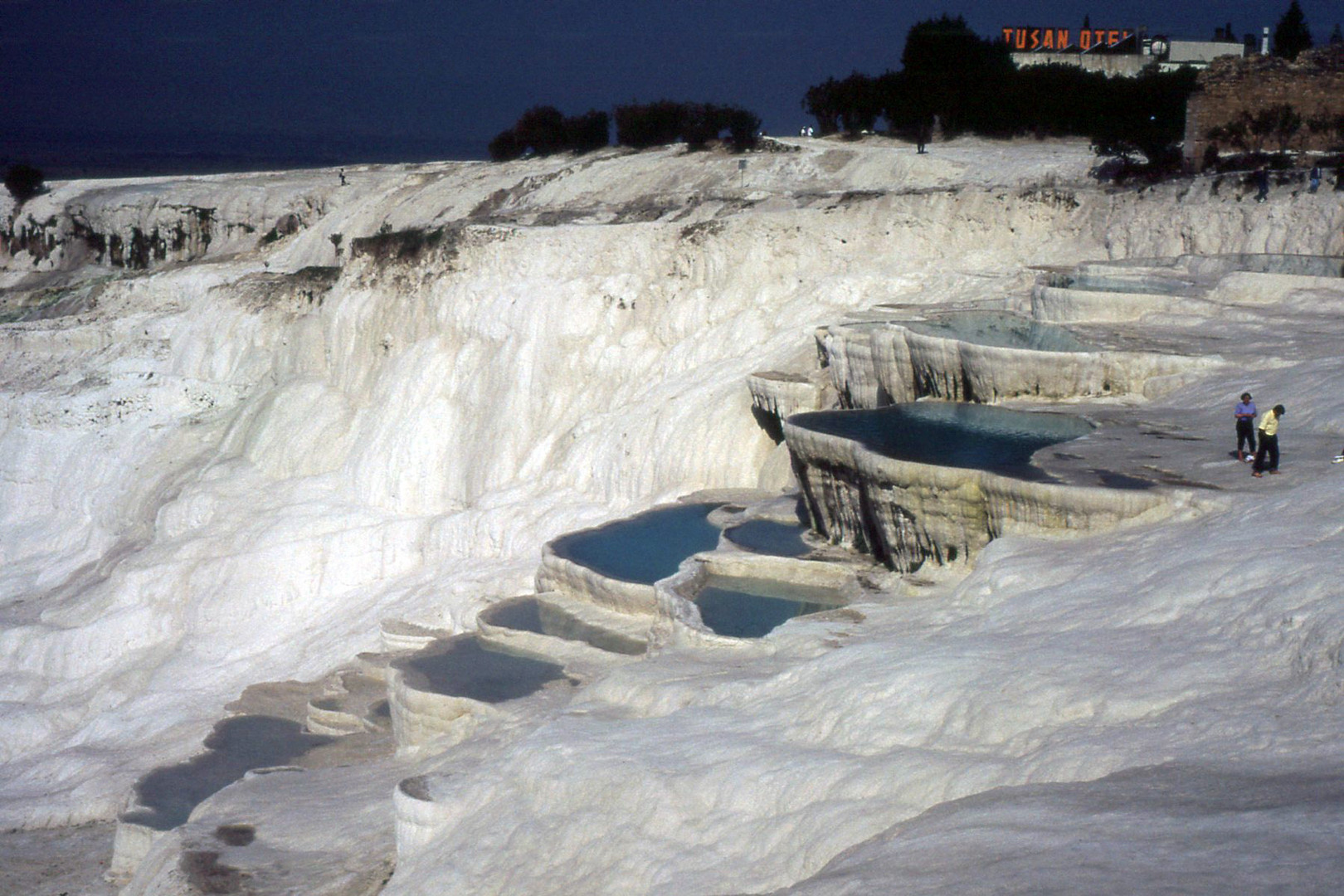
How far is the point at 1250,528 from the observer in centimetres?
653

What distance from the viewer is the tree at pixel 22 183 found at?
112ft

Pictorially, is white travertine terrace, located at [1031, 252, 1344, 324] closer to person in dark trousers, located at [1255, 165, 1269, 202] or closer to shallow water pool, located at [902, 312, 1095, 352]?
shallow water pool, located at [902, 312, 1095, 352]

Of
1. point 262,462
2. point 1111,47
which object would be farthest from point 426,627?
point 1111,47

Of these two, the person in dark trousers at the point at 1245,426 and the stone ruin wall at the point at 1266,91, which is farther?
the stone ruin wall at the point at 1266,91

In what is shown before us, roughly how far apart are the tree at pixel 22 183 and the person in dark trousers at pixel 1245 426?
32.8 metres

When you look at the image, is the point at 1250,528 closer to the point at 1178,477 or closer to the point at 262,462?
the point at 1178,477

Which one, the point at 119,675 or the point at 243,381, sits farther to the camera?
the point at 243,381

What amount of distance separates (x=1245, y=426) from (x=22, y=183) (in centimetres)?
3370

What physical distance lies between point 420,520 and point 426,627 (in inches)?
151

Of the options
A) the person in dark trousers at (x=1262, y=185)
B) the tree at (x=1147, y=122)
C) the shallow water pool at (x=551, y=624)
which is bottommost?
the shallow water pool at (x=551, y=624)

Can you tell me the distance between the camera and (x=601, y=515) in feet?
48.9

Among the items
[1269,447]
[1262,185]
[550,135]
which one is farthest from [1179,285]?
[550,135]

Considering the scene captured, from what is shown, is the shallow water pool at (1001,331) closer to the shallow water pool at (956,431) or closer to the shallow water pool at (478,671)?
the shallow water pool at (956,431)

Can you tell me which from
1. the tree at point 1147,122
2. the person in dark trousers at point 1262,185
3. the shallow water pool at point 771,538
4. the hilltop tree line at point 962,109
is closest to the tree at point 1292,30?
the hilltop tree line at point 962,109
